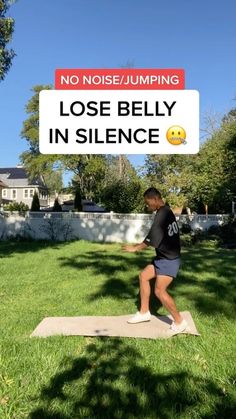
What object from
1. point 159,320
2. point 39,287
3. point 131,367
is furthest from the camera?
point 39,287

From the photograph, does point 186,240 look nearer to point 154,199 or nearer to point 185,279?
point 185,279

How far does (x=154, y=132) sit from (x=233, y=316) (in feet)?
8.84

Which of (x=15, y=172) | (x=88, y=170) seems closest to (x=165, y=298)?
(x=88, y=170)

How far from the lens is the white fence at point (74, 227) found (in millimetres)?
20750

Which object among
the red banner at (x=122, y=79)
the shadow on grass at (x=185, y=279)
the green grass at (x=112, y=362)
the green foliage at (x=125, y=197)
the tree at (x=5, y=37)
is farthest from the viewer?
the green foliage at (x=125, y=197)

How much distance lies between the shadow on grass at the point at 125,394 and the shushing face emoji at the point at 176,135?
3.07 meters

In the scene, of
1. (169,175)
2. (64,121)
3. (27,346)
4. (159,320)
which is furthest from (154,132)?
(169,175)

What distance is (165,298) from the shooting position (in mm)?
5523

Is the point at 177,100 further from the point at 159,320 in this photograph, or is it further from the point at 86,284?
the point at 86,284

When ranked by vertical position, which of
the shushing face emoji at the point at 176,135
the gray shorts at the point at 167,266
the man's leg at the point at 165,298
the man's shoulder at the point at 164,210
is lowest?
the man's leg at the point at 165,298

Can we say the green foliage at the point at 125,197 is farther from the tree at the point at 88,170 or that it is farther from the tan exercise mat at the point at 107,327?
the tan exercise mat at the point at 107,327

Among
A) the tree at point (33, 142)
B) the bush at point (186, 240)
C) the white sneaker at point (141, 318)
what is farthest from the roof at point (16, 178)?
the white sneaker at point (141, 318)

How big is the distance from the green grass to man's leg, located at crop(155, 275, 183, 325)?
0.27 metres

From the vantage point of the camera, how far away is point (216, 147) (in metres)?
27.6
